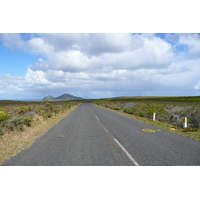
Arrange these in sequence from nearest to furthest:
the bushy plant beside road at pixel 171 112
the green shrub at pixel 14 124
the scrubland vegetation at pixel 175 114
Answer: the green shrub at pixel 14 124
the scrubland vegetation at pixel 175 114
the bushy plant beside road at pixel 171 112

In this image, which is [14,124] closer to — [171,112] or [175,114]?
[175,114]

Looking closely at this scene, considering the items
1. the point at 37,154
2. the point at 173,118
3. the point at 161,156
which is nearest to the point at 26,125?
the point at 37,154

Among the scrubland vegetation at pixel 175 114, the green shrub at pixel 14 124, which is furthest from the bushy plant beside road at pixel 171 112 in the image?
the green shrub at pixel 14 124

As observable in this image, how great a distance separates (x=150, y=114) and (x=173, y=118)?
3687 millimetres

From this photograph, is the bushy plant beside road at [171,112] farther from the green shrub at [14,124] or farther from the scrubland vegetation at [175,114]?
the green shrub at [14,124]

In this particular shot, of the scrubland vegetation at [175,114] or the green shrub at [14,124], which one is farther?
the scrubland vegetation at [175,114]

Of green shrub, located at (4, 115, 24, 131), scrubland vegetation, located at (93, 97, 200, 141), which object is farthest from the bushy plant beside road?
green shrub, located at (4, 115, 24, 131)

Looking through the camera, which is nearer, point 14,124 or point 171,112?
point 14,124

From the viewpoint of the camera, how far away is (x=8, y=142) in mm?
8062

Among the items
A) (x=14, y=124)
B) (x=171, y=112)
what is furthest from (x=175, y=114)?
(x=14, y=124)

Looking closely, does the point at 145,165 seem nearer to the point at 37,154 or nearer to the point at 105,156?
the point at 105,156

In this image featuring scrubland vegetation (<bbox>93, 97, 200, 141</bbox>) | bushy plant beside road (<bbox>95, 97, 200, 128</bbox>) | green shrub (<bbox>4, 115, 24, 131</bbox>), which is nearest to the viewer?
green shrub (<bbox>4, 115, 24, 131</bbox>)

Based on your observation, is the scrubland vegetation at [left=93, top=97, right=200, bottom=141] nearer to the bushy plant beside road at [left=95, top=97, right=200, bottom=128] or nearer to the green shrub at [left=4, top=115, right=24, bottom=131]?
the bushy plant beside road at [left=95, top=97, right=200, bottom=128]
